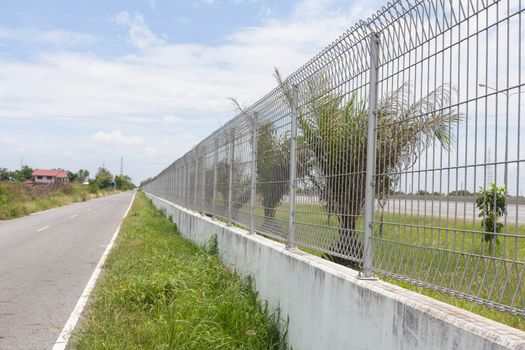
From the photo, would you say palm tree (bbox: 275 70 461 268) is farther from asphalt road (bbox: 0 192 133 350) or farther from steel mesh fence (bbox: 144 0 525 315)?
asphalt road (bbox: 0 192 133 350)

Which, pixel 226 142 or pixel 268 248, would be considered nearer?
pixel 268 248

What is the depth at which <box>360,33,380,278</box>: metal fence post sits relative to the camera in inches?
152

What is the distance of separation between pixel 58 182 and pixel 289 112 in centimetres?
6131

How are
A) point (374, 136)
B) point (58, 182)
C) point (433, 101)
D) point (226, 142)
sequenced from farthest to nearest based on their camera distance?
point (58, 182)
point (226, 142)
point (374, 136)
point (433, 101)

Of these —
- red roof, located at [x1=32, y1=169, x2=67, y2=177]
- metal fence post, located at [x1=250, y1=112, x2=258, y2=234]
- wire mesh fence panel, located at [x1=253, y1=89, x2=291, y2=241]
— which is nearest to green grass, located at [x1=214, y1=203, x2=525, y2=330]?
wire mesh fence panel, located at [x1=253, y1=89, x2=291, y2=241]

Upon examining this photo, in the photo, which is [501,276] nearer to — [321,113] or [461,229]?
[461,229]

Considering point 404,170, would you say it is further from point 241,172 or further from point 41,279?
point 41,279

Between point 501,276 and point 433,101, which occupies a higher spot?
point 433,101

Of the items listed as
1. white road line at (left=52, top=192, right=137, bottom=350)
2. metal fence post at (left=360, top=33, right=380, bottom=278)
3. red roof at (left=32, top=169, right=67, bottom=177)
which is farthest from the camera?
red roof at (left=32, top=169, right=67, bottom=177)

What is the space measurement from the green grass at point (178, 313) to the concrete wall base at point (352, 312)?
0.29 meters

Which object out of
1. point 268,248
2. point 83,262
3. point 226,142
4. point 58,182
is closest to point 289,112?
point 268,248

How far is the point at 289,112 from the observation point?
6.14 meters

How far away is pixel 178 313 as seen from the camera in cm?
593

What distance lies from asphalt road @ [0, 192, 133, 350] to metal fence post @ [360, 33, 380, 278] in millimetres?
3488
